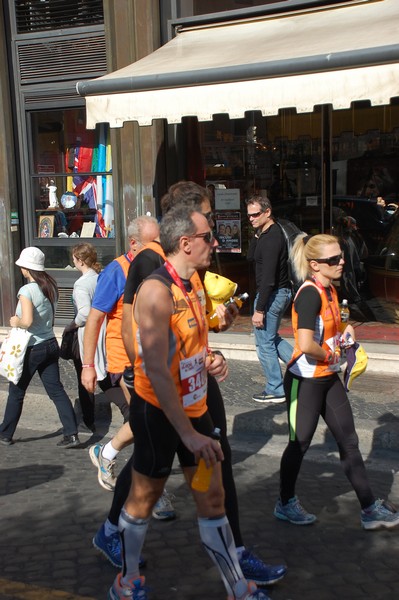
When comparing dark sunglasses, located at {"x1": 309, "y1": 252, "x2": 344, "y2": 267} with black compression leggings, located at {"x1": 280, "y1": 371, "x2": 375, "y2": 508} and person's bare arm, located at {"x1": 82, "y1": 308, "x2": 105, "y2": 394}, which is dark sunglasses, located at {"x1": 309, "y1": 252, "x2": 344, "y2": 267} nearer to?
black compression leggings, located at {"x1": 280, "y1": 371, "x2": 375, "y2": 508}

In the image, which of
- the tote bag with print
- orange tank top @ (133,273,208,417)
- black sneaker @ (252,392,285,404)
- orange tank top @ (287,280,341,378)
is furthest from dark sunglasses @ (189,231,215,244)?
black sneaker @ (252,392,285,404)

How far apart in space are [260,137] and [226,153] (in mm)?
485

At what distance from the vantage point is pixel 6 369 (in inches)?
251

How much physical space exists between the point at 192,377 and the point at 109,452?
173cm

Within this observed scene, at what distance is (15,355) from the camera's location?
634 cm

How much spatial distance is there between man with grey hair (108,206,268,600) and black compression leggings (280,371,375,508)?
1113 millimetres

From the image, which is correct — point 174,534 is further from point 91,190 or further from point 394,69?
point 91,190

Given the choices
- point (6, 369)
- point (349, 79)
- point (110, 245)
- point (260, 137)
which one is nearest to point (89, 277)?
point (6, 369)

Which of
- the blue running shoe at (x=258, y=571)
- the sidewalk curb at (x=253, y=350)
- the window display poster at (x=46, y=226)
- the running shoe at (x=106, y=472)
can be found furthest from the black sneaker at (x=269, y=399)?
the window display poster at (x=46, y=226)

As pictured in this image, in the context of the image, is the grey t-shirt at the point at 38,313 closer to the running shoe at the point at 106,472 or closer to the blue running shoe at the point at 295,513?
the running shoe at the point at 106,472

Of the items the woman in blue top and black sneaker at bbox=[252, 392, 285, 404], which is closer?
the woman in blue top

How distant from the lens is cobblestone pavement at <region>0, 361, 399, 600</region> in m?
3.99

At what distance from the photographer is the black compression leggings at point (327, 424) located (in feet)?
15.0

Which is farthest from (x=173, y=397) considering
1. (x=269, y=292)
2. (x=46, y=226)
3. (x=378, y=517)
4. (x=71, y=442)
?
(x=46, y=226)
